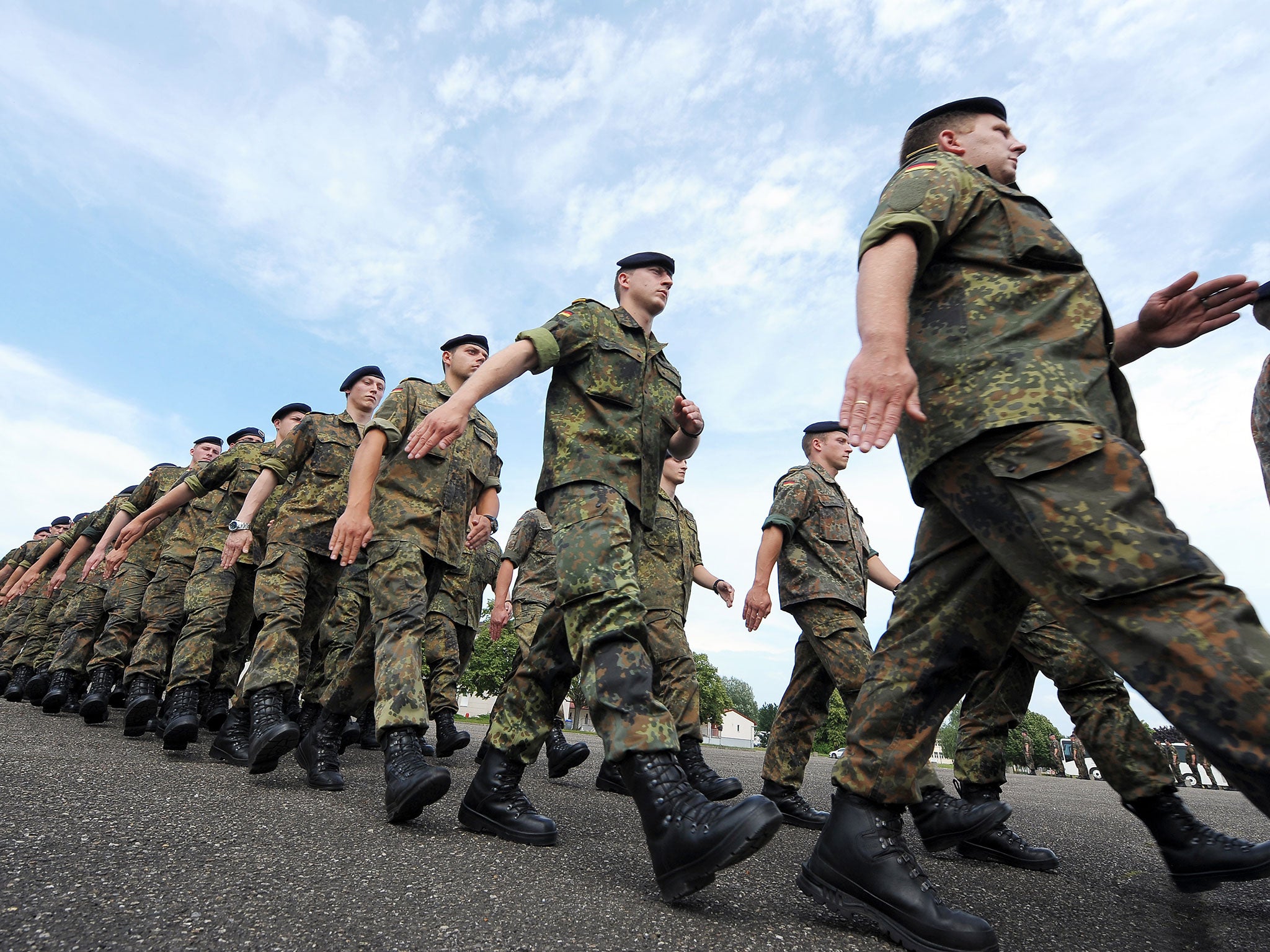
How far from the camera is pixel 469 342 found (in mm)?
5383

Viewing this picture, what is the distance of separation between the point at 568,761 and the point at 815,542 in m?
2.44

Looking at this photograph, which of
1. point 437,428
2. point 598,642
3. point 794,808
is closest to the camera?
point 598,642

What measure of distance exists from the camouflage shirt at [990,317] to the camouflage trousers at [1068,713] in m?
0.96

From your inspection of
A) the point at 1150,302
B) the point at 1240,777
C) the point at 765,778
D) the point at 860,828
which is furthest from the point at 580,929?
the point at 765,778

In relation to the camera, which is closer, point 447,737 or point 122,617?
point 447,737

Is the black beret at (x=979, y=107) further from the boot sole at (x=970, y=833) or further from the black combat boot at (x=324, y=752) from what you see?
the black combat boot at (x=324, y=752)

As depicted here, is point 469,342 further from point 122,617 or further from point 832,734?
point 832,734

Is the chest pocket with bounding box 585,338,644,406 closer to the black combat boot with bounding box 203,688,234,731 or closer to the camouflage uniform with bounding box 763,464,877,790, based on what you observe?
the camouflage uniform with bounding box 763,464,877,790

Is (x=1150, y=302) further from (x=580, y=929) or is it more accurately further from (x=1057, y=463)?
(x=580, y=929)

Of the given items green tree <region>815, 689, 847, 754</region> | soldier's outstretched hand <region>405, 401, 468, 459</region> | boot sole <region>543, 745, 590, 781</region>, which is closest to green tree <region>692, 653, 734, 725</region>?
green tree <region>815, 689, 847, 754</region>

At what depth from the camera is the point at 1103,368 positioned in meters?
2.18

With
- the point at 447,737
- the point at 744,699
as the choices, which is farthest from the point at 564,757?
the point at 744,699

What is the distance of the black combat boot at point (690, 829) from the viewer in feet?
7.09

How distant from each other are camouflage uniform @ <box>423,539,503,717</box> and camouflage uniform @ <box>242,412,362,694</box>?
134cm
